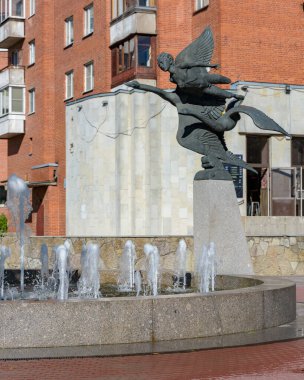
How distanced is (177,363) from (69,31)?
3332cm

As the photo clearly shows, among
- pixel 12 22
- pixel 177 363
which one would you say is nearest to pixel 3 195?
pixel 12 22

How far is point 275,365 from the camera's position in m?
8.55

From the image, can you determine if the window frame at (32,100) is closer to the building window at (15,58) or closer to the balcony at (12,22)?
the building window at (15,58)

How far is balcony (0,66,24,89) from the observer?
44.3 meters

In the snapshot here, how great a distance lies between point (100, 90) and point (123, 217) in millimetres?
6642

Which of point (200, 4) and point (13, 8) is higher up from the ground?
point (13, 8)

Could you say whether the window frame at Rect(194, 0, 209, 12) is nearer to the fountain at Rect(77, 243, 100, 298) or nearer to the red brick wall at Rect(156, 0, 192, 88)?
the red brick wall at Rect(156, 0, 192, 88)

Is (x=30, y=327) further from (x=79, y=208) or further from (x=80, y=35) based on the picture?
(x=80, y=35)

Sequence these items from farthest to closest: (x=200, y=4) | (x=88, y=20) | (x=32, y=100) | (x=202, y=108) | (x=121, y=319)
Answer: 1. (x=32, y=100)
2. (x=88, y=20)
3. (x=200, y=4)
4. (x=202, y=108)
5. (x=121, y=319)

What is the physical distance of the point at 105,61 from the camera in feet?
118

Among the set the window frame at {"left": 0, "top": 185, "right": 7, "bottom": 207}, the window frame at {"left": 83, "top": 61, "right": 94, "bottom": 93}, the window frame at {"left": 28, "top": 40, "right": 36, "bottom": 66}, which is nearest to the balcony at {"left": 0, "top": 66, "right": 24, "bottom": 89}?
the window frame at {"left": 28, "top": 40, "right": 36, "bottom": 66}

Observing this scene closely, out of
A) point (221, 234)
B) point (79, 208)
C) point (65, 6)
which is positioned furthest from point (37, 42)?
point (221, 234)

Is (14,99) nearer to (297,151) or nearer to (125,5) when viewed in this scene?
(125,5)

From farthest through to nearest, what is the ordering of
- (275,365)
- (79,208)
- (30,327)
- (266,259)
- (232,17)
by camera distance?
(79,208) → (232,17) → (266,259) → (30,327) → (275,365)
